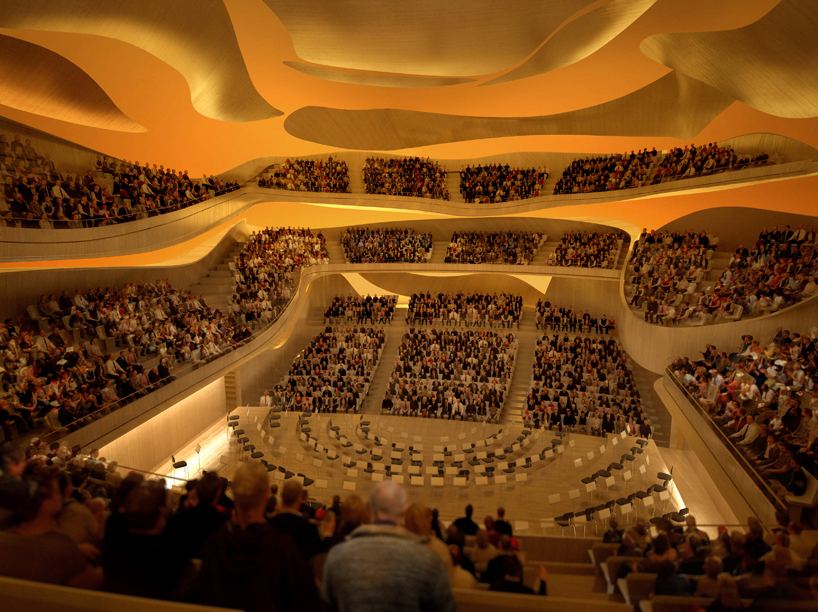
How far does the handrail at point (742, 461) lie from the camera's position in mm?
6747

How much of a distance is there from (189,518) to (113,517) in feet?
1.10

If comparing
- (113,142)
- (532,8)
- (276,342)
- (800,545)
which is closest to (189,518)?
(800,545)

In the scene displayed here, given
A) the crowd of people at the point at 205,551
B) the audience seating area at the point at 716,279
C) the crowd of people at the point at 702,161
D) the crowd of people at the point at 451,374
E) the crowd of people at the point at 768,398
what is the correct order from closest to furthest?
the crowd of people at the point at 205,551
the crowd of people at the point at 768,398
the audience seating area at the point at 716,279
the crowd of people at the point at 451,374
the crowd of people at the point at 702,161

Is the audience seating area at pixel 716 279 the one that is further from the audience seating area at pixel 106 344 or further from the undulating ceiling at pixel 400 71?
the audience seating area at pixel 106 344

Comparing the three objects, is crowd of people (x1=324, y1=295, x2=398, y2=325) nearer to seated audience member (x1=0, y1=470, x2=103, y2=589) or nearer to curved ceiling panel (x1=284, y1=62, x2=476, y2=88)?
curved ceiling panel (x1=284, y1=62, x2=476, y2=88)

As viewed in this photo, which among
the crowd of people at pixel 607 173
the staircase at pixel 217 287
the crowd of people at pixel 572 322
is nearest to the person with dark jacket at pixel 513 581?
the staircase at pixel 217 287

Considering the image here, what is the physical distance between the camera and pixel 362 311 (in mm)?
22547

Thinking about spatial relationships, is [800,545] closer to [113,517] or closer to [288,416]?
[113,517]

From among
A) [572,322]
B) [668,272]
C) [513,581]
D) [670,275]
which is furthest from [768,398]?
[572,322]

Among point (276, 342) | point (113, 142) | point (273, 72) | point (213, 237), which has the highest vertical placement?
point (273, 72)

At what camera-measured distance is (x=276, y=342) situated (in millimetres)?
18047

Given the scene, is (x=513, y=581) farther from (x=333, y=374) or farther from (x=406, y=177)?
(x=406, y=177)

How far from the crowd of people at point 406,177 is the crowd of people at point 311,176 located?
1210 mm

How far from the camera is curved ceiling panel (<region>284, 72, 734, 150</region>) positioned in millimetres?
17781
